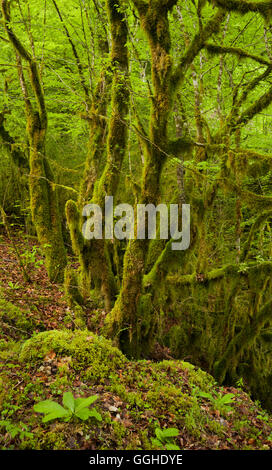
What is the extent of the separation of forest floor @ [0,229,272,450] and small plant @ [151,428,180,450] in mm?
10

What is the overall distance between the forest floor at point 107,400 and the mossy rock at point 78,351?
12 millimetres

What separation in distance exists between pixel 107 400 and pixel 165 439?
73 cm

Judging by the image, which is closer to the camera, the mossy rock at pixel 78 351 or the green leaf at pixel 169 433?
the green leaf at pixel 169 433

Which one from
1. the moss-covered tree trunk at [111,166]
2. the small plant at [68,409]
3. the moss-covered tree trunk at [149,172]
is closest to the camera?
the small plant at [68,409]

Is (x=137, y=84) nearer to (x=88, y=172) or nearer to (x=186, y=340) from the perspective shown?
(x=88, y=172)

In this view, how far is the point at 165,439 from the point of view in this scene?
2967 millimetres

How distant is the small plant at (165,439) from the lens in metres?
2.85

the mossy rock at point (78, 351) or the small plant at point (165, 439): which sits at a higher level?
the mossy rock at point (78, 351)

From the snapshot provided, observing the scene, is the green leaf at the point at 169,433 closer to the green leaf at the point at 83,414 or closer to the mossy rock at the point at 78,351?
the green leaf at the point at 83,414

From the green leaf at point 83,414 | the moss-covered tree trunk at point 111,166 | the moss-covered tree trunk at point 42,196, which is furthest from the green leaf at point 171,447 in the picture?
the moss-covered tree trunk at point 42,196

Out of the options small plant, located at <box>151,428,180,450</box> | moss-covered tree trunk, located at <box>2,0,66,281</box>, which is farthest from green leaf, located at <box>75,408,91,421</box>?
moss-covered tree trunk, located at <box>2,0,66,281</box>

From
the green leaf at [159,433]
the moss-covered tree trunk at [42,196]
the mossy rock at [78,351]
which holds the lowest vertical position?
the green leaf at [159,433]

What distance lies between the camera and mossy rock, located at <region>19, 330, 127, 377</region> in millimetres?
3717

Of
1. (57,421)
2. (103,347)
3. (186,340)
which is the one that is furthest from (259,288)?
(57,421)
